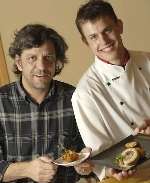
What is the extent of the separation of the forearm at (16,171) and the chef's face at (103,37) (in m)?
0.53

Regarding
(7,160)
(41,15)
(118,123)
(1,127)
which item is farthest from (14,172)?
(41,15)

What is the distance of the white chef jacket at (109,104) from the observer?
1.54 metres

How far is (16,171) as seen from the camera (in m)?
1.60

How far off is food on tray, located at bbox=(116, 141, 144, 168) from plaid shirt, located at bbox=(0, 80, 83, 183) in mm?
346

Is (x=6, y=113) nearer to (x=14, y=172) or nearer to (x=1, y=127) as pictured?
(x=1, y=127)

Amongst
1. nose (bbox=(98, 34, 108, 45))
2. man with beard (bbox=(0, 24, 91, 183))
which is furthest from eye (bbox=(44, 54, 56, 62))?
nose (bbox=(98, 34, 108, 45))

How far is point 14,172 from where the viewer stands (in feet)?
Result: 5.25

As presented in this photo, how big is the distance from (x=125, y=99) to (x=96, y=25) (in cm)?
31

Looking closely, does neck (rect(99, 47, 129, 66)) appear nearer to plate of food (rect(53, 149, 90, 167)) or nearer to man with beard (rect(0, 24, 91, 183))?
man with beard (rect(0, 24, 91, 183))

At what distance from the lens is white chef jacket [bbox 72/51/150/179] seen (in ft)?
5.04

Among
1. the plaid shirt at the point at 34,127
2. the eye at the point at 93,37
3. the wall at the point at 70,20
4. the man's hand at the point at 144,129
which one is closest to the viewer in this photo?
the man's hand at the point at 144,129

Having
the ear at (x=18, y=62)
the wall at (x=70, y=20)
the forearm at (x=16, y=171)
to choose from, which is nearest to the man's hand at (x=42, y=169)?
the forearm at (x=16, y=171)

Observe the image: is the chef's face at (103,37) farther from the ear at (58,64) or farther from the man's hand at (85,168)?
the man's hand at (85,168)

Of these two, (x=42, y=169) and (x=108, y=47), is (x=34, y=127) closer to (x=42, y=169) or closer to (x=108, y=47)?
(x=42, y=169)
